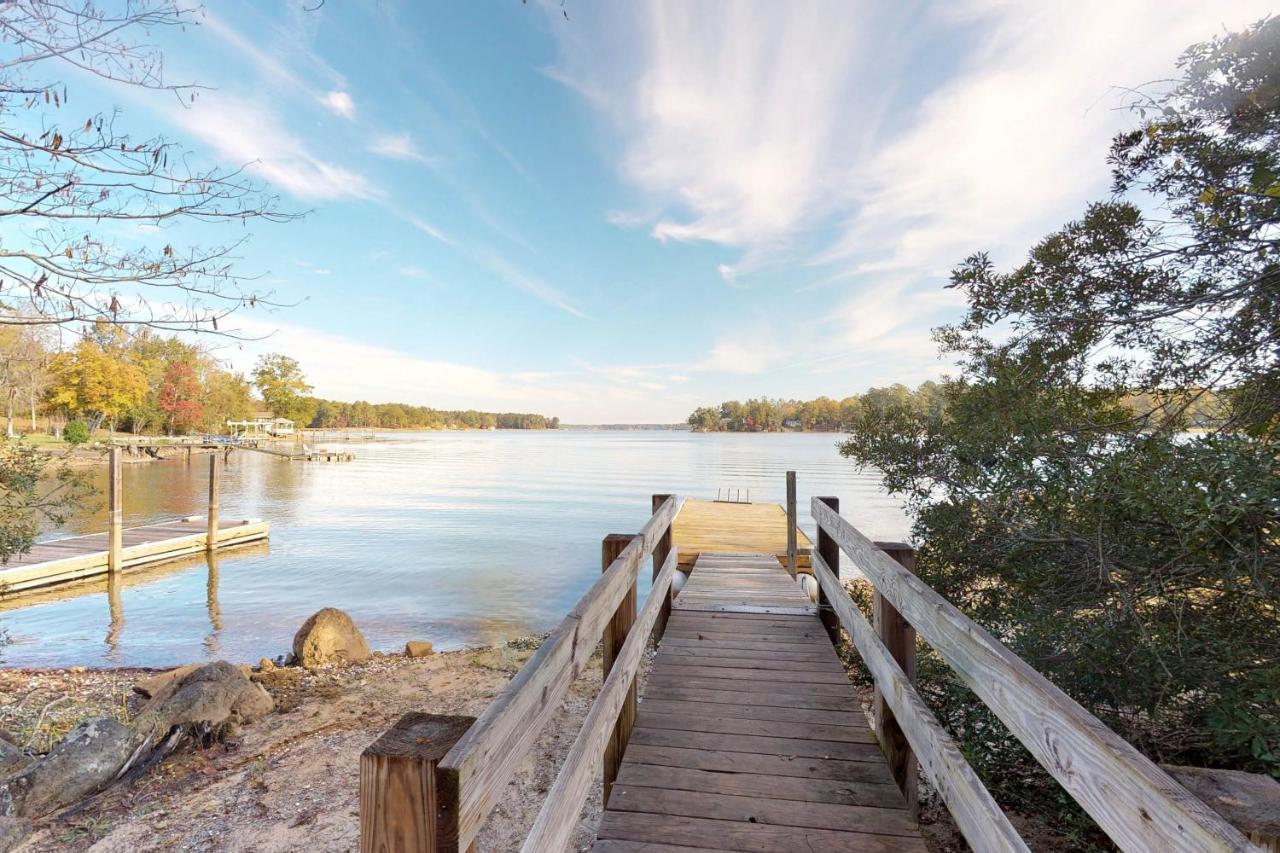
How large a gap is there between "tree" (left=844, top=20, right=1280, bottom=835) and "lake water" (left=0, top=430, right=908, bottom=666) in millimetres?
7182

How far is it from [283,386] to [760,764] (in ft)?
332

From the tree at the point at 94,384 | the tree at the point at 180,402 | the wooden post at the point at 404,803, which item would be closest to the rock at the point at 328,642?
the wooden post at the point at 404,803

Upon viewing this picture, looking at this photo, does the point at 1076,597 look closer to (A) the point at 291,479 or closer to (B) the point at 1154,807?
(B) the point at 1154,807

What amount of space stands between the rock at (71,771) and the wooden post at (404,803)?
5524 mm

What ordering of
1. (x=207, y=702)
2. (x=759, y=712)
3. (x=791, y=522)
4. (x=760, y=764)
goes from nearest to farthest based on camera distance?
(x=760, y=764) → (x=759, y=712) → (x=207, y=702) → (x=791, y=522)

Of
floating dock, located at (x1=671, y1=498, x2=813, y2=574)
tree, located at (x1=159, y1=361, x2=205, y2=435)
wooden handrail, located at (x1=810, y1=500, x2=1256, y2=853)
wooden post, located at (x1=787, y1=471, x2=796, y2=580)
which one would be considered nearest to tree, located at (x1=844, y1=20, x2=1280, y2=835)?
wooden handrail, located at (x1=810, y1=500, x2=1256, y2=853)

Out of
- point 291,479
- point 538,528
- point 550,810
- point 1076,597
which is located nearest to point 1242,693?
point 1076,597

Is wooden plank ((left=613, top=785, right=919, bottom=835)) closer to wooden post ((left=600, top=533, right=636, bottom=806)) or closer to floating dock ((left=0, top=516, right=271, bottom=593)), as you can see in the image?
wooden post ((left=600, top=533, right=636, bottom=806))

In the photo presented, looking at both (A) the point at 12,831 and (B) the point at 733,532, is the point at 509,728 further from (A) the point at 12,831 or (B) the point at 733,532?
(B) the point at 733,532

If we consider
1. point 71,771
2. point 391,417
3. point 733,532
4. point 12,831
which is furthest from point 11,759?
point 391,417

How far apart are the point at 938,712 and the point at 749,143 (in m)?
12.0

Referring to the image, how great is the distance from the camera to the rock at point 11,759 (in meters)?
4.61

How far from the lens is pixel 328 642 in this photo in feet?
27.2

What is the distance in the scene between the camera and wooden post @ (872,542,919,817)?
8.26ft
